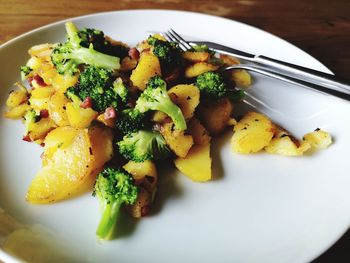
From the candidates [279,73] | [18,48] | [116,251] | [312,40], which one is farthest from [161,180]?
[312,40]

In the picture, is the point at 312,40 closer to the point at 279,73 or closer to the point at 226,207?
the point at 279,73

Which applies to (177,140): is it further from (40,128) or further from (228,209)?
(40,128)

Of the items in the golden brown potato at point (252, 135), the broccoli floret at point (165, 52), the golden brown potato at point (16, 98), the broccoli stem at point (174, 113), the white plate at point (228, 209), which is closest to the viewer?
the white plate at point (228, 209)

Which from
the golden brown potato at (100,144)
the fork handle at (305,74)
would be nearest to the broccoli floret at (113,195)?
the golden brown potato at (100,144)

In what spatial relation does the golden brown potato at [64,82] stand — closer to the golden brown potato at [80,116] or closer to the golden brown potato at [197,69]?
the golden brown potato at [80,116]

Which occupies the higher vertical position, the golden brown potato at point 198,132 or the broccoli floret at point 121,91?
the broccoli floret at point 121,91

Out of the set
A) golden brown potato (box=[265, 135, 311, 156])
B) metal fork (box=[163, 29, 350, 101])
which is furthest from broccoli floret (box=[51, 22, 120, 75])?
golden brown potato (box=[265, 135, 311, 156])
